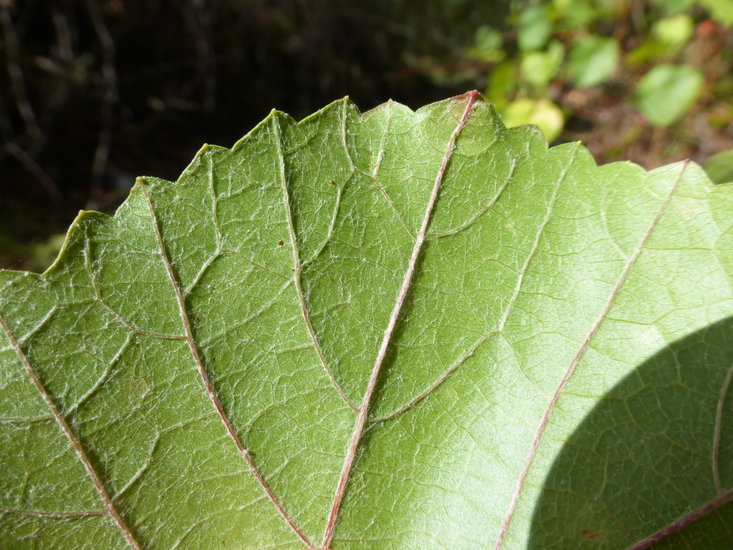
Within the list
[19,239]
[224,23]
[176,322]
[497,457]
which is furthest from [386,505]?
[224,23]

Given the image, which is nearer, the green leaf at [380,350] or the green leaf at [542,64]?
the green leaf at [380,350]

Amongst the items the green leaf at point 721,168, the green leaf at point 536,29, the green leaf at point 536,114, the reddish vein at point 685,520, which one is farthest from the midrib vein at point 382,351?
the green leaf at point 536,29

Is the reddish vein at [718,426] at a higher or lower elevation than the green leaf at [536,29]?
lower

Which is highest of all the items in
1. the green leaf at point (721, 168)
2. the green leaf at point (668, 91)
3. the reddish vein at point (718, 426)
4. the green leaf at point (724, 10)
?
the green leaf at point (724, 10)

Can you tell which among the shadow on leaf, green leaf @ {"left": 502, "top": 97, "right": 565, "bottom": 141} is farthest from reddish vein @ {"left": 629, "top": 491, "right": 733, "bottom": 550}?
green leaf @ {"left": 502, "top": 97, "right": 565, "bottom": 141}

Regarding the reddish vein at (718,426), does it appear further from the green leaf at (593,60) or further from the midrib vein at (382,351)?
the green leaf at (593,60)

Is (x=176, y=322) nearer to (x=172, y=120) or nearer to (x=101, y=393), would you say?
(x=101, y=393)
